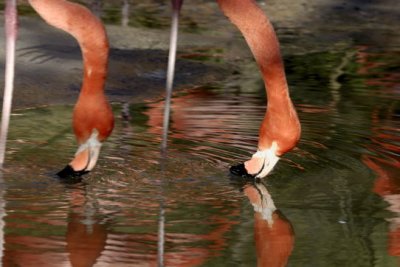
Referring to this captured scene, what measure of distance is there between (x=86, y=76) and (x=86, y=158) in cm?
35

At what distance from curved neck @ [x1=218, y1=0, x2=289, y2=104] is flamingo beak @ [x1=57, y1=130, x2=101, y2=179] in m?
0.76

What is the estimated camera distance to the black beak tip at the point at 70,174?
5203 millimetres

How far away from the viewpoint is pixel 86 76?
5.22 metres

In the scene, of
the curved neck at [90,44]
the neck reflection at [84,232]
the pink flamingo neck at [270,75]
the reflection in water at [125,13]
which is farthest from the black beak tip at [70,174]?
the reflection in water at [125,13]

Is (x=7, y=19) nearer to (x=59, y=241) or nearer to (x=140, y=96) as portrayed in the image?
(x=59, y=241)

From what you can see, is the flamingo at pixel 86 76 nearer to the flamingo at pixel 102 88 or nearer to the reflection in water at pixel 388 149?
the flamingo at pixel 102 88

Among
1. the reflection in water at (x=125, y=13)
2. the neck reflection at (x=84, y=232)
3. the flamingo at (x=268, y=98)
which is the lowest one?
the reflection in water at (x=125, y=13)

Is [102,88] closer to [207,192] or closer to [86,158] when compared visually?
[86,158]

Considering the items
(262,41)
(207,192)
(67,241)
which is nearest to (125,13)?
(262,41)

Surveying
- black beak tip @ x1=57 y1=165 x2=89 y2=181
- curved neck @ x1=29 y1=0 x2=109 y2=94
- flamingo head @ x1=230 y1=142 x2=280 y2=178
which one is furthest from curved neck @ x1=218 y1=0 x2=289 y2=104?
black beak tip @ x1=57 y1=165 x2=89 y2=181

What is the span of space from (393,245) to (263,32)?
4.38 feet

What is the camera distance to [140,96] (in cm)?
742

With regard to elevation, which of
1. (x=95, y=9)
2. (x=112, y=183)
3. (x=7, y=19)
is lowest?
(x=95, y=9)

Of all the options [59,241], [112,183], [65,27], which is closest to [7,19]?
[65,27]
